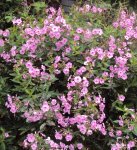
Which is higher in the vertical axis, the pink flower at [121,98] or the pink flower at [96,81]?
the pink flower at [96,81]

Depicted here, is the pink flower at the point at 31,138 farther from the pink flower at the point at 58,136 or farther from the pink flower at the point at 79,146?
the pink flower at the point at 79,146

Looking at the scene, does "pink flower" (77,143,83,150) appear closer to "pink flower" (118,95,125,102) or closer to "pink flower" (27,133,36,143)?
"pink flower" (27,133,36,143)

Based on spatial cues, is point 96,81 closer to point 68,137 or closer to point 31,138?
point 68,137

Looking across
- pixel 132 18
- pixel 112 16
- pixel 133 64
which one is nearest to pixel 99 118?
pixel 133 64

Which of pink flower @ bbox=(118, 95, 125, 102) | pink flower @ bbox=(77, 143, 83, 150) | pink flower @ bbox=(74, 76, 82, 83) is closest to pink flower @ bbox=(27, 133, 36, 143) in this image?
pink flower @ bbox=(77, 143, 83, 150)

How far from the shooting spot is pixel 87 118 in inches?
114

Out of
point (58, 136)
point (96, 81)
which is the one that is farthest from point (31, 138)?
point (96, 81)

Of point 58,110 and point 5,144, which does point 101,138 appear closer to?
point 58,110

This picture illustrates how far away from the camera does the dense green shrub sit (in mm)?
2867

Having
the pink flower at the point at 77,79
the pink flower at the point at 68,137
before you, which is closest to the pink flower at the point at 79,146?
the pink flower at the point at 68,137

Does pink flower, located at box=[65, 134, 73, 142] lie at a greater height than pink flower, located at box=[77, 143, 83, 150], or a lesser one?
greater

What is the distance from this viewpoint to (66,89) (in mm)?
3090

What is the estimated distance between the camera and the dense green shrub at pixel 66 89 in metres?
2.87

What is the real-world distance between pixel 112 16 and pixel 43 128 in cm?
248
